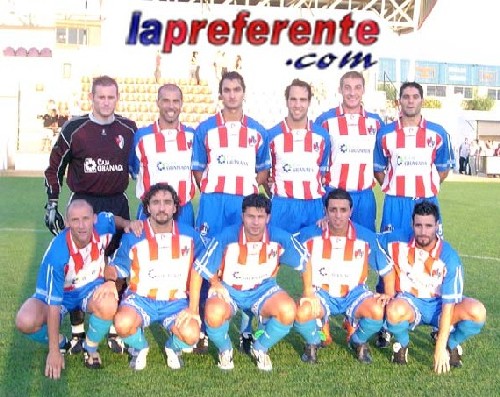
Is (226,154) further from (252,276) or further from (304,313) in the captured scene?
(304,313)

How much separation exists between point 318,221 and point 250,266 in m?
0.55

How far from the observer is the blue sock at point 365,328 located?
13.1 ft

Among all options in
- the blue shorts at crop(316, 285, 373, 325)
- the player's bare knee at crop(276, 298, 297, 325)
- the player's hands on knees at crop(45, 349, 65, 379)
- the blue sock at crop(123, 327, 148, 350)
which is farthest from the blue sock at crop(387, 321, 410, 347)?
the player's hands on knees at crop(45, 349, 65, 379)

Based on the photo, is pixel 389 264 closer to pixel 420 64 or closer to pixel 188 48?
pixel 188 48

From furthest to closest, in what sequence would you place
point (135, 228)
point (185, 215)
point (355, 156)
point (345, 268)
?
point (355, 156) → point (185, 215) → point (345, 268) → point (135, 228)

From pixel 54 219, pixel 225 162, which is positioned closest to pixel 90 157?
pixel 54 219

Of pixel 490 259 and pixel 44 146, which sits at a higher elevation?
pixel 44 146

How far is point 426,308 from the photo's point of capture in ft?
13.5

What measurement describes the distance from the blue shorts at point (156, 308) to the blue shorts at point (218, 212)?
0.62 m

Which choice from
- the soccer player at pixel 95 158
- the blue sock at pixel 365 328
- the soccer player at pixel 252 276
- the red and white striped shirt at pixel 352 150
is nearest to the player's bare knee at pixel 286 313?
the soccer player at pixel 252 276

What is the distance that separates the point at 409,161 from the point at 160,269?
1.79m

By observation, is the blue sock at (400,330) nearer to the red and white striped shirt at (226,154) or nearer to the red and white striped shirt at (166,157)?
the red and white striped shirt at (226,154)

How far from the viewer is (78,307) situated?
13.5ft

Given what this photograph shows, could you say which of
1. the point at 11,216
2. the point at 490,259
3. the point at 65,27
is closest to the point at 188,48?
the point at 65,27
